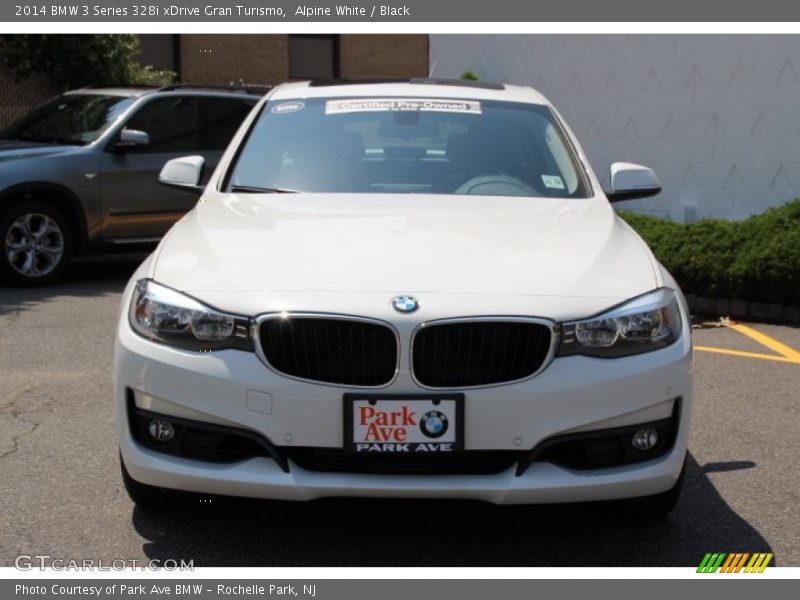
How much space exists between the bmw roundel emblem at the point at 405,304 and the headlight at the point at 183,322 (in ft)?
1.56

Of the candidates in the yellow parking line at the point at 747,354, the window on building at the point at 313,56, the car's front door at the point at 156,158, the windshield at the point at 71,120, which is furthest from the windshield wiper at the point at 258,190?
the window on building at the point at 313,56

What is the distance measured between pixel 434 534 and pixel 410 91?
8.32 feet

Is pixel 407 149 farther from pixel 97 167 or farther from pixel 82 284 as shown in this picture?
pixel 82 284

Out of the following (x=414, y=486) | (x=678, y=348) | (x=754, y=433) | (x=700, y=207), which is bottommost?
(x=700, y=207)

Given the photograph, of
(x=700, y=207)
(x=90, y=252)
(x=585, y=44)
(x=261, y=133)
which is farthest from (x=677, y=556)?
(x=585, y=44)

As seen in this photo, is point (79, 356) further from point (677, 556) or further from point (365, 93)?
point (677, 556)

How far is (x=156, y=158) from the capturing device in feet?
37.6

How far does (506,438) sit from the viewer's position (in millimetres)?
4074

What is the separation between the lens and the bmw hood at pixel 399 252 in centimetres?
425

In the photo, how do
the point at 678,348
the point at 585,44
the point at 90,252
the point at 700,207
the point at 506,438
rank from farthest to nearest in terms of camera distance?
1. the point at 585,44
2. the point at 700,207
3. the point at 90,252
4. the point at 678,348
5. the point at 506,438

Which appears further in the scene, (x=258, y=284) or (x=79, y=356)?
(x=79, y=356)

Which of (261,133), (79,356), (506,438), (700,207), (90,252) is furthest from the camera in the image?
(700,207)

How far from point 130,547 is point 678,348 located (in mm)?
1971
